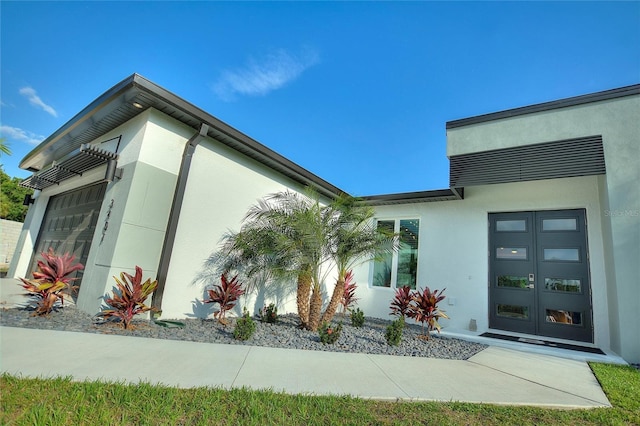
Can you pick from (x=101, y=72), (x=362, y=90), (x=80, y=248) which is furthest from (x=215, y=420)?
(x=362, y=90)

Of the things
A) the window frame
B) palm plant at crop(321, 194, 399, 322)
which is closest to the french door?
the window frame

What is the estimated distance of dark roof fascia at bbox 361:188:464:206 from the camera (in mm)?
8758

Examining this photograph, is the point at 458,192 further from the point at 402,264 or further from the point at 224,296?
the point at 224,296

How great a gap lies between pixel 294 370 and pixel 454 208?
734cm

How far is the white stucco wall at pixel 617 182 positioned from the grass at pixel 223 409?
3.62 m

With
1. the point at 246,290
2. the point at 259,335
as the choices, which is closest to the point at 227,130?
the point at 246,290

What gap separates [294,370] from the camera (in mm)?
3715

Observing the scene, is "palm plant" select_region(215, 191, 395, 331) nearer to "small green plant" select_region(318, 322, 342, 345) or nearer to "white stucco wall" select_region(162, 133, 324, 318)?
"white stucco wall" select_region(162, 133, 324, 318)

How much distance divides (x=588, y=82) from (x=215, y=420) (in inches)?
390

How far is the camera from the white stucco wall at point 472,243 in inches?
279

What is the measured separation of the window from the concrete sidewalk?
474 cm

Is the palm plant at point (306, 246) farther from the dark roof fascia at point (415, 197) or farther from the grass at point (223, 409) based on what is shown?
the grass at point (223, 409)

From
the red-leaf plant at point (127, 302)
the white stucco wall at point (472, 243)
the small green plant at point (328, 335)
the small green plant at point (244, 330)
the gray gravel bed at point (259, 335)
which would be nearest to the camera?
the gray gravel bed at point (259, 335)

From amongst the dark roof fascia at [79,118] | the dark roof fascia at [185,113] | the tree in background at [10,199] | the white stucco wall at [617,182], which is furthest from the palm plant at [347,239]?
the tree in background at [10,199]
